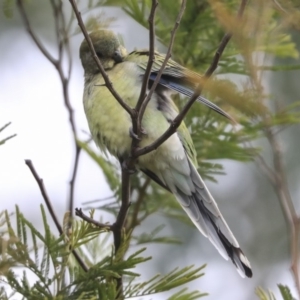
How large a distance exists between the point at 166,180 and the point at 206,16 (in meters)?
0.81

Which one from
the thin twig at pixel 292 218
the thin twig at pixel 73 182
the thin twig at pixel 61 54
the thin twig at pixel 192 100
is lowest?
the thin twig at pixel 292 218

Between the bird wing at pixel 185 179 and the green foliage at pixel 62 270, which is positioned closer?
the green foliage at pixel 62 270

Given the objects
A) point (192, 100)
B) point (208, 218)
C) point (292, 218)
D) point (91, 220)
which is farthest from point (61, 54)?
point (292, 218)

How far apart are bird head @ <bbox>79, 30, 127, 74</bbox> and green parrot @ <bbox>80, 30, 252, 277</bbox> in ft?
0.83

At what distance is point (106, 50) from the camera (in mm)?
3711

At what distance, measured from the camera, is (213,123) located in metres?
3.53

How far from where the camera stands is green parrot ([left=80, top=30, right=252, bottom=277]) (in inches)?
122

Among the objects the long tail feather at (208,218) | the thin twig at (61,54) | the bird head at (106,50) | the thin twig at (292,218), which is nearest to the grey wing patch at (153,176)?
the long tail feather at (208,218)

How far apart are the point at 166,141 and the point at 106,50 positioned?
74cm

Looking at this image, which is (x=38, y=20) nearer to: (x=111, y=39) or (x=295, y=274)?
(x=111, y=39)

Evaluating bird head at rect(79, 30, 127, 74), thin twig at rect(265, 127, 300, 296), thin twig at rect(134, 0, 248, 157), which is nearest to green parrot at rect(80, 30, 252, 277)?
bird head at rect(79, 30, 127, 74)

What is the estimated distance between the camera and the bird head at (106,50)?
366 centimetres

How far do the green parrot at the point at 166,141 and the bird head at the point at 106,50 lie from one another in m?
0.25

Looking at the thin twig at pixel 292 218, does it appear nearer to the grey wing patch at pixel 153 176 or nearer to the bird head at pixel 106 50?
the grey wing patch at pixel 153 176
